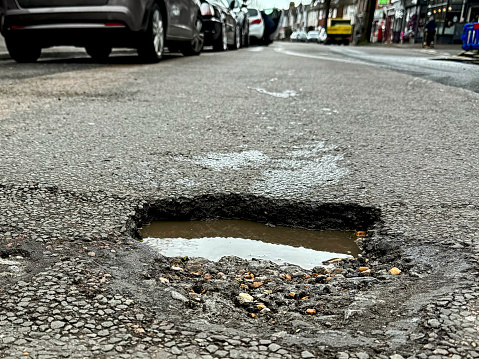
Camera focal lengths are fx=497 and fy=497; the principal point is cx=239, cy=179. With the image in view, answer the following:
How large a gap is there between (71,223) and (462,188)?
203cm

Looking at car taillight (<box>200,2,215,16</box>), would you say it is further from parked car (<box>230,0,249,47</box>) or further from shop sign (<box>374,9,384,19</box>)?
shop sign (<box>374,9,384,19</box>)

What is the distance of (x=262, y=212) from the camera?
2.59 metres

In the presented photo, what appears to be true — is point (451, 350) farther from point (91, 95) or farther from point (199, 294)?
point (91, 95)

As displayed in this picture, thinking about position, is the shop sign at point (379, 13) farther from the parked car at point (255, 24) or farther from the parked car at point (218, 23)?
the parked car at point (218, 23)

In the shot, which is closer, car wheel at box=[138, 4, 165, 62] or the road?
the road

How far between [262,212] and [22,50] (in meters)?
7.43

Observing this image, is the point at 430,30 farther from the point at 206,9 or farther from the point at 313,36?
the point at 313,36

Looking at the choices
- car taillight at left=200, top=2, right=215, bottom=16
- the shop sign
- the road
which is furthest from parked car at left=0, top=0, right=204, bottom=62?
the shop sign

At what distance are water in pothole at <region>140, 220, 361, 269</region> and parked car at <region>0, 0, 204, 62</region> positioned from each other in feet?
19.0

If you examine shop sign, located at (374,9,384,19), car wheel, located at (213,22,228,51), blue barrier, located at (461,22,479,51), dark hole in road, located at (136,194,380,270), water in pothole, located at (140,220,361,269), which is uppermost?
shop sign, located at (374,9,384,19)

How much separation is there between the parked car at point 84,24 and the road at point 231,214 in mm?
2458

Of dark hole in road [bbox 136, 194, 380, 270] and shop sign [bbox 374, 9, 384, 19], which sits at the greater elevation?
shop sign [bbox 374, 9, 384, 19]

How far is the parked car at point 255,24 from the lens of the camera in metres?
23.7

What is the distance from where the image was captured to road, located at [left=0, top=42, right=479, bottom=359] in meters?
1.40
